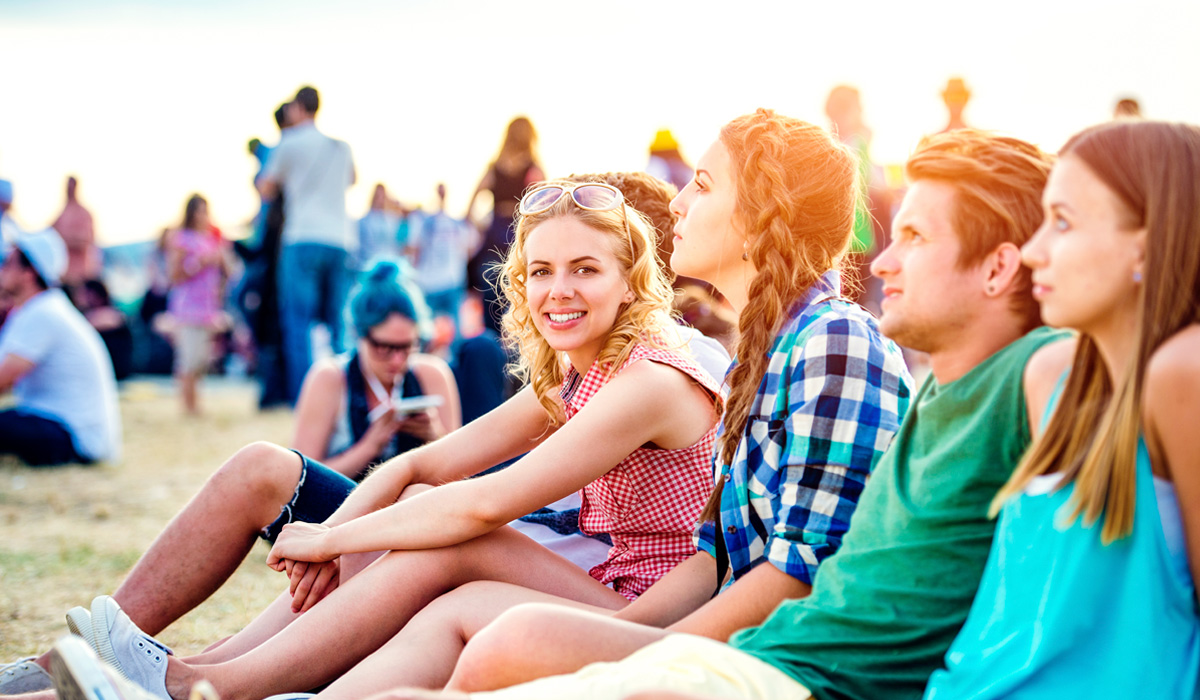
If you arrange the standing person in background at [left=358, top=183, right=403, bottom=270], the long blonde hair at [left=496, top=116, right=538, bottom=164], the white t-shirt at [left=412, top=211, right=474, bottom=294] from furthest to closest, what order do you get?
the standing person in background at [left=358, top=183, right=403, bottom=270] → the white t-shirt at [left=412, top=211, right=474, bottom=294] → the long blonde hair at [left=496, top=116, right=538, bottom=164]

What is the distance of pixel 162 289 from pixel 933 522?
1175 centimetres

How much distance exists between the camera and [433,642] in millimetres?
1864

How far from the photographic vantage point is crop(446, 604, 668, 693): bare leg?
1466mm

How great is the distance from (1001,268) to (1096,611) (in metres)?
0.49

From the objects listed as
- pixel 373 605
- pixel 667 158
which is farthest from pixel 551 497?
pixel 667 158

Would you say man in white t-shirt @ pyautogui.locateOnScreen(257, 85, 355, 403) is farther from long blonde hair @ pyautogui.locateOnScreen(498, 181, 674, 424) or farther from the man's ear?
the man's ear

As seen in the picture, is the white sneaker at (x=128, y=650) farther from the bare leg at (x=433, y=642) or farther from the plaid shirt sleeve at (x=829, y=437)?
the plaid shirt sleeve at (x=829, y=437)

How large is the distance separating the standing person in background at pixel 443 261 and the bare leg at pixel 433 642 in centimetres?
721

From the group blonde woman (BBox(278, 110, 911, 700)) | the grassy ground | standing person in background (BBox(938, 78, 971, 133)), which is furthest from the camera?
standing person in background (BBox(938, 78, 971, 133))

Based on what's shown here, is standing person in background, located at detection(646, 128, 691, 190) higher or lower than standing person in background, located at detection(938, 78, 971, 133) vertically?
lower

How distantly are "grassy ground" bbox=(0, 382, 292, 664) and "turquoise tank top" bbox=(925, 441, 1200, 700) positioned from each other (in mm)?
2572

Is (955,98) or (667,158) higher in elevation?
(955,98)

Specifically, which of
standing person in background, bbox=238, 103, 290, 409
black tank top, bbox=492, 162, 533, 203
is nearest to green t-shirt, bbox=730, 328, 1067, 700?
black tank top, bbox=492, 162, 533, 203

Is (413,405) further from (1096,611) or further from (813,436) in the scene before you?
(1096,611)
